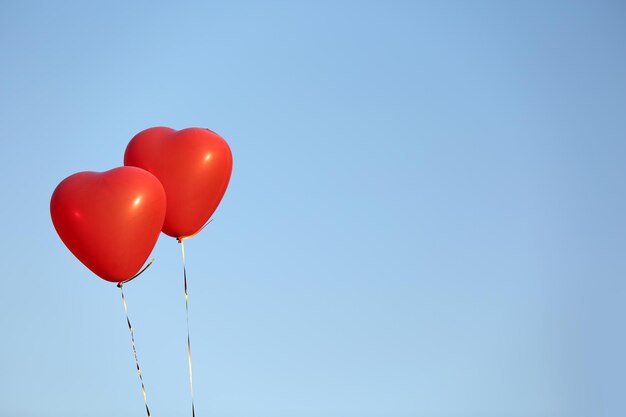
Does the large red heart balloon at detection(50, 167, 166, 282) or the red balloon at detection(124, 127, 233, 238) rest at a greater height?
the red balloon at detection(124, 127, 233, 238)

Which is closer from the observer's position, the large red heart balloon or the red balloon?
the large red heart balloon

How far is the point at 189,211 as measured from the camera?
729 cm

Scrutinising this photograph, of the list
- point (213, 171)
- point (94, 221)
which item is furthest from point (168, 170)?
point (94, 221)

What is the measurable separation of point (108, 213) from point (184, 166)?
0.79 meters

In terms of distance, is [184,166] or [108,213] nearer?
[108,213]

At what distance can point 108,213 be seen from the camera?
21.9 ft

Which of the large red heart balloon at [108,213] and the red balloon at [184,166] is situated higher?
the red balloon at [184,166]

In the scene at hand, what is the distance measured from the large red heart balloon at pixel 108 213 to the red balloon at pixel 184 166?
1.13ft

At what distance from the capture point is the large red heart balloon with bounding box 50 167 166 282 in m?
6.66

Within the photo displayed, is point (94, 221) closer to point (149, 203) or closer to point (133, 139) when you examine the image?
point (149, 203)

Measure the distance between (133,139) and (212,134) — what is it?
62 centimetres

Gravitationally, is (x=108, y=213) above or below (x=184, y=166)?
below

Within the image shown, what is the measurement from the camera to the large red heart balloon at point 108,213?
6.66m

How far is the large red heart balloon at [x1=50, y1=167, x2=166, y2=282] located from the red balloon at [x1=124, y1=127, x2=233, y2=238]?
1.13 ft
